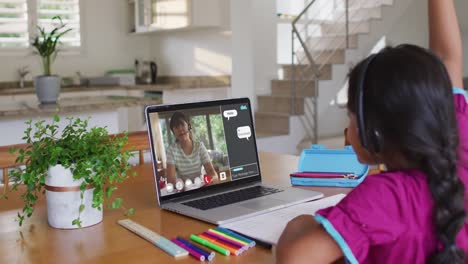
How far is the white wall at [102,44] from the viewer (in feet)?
19.1

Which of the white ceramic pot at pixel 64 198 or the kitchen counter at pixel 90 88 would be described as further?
the kitchen counter at pixel 90 88

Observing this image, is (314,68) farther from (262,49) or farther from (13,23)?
(13,23)

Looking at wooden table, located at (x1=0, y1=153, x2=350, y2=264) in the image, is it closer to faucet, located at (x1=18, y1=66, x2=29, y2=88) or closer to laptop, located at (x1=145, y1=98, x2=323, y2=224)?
laptop, located at (x1=145, y1=98, x2=323, y2=224)

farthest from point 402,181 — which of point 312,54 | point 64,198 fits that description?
point 312,54

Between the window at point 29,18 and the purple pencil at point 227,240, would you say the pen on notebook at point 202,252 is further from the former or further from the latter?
the window at point 29,18

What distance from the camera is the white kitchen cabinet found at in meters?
4.97

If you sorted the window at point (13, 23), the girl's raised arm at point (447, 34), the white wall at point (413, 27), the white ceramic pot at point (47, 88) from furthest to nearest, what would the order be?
the white wall at point (413, 27) < the window at point (13, 23) < the white ceramic pot at point (47, 88) < the girl's raised arm at point (447, 34)

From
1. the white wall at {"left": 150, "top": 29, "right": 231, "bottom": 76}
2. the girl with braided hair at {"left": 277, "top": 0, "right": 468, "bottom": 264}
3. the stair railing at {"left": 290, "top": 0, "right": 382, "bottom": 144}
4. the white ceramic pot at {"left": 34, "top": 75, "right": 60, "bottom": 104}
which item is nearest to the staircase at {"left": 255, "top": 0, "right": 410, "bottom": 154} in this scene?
the stair railing at {"left": 290, "top": 0, "right": 382, "bottom": 144}

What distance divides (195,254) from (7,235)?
16.8 inches

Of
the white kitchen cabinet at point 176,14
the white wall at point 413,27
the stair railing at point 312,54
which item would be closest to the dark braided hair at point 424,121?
the white kitchen cabinet at point 176,14

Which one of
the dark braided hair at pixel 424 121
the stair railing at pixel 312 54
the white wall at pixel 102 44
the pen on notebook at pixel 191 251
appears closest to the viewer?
the dark braided hair at pixel 424 121

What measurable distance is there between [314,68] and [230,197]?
4280mm

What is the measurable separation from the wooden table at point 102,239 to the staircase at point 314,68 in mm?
4041

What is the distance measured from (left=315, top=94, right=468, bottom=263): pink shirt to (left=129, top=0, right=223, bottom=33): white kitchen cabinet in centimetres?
433
